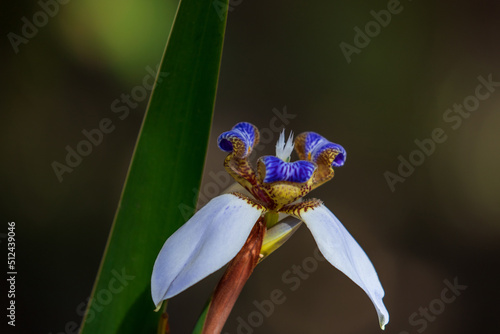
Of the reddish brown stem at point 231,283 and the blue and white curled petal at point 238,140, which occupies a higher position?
the blue and white curled petal at point 238,140

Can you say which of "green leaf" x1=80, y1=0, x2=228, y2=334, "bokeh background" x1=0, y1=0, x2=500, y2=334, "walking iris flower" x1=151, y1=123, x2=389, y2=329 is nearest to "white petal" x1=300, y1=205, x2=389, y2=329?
"walking iris flower" x1=151, y1=123, x2=389, y2=329

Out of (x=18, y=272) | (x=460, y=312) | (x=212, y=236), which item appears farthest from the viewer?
(x=460, y=312)

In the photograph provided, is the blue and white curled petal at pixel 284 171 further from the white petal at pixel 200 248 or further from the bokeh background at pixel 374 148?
the bokeh background at pixel 374 148

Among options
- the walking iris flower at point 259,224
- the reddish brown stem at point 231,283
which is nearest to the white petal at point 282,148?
the walking iris flower at point 259,224

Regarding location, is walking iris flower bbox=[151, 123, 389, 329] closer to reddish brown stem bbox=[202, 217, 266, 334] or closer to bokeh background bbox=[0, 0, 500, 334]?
reddish brown stem bbox=[202, 217, 266, 334]

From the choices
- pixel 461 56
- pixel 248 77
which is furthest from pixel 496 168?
pixel 248 77

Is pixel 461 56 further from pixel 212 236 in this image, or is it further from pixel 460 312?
pixel 212 236
